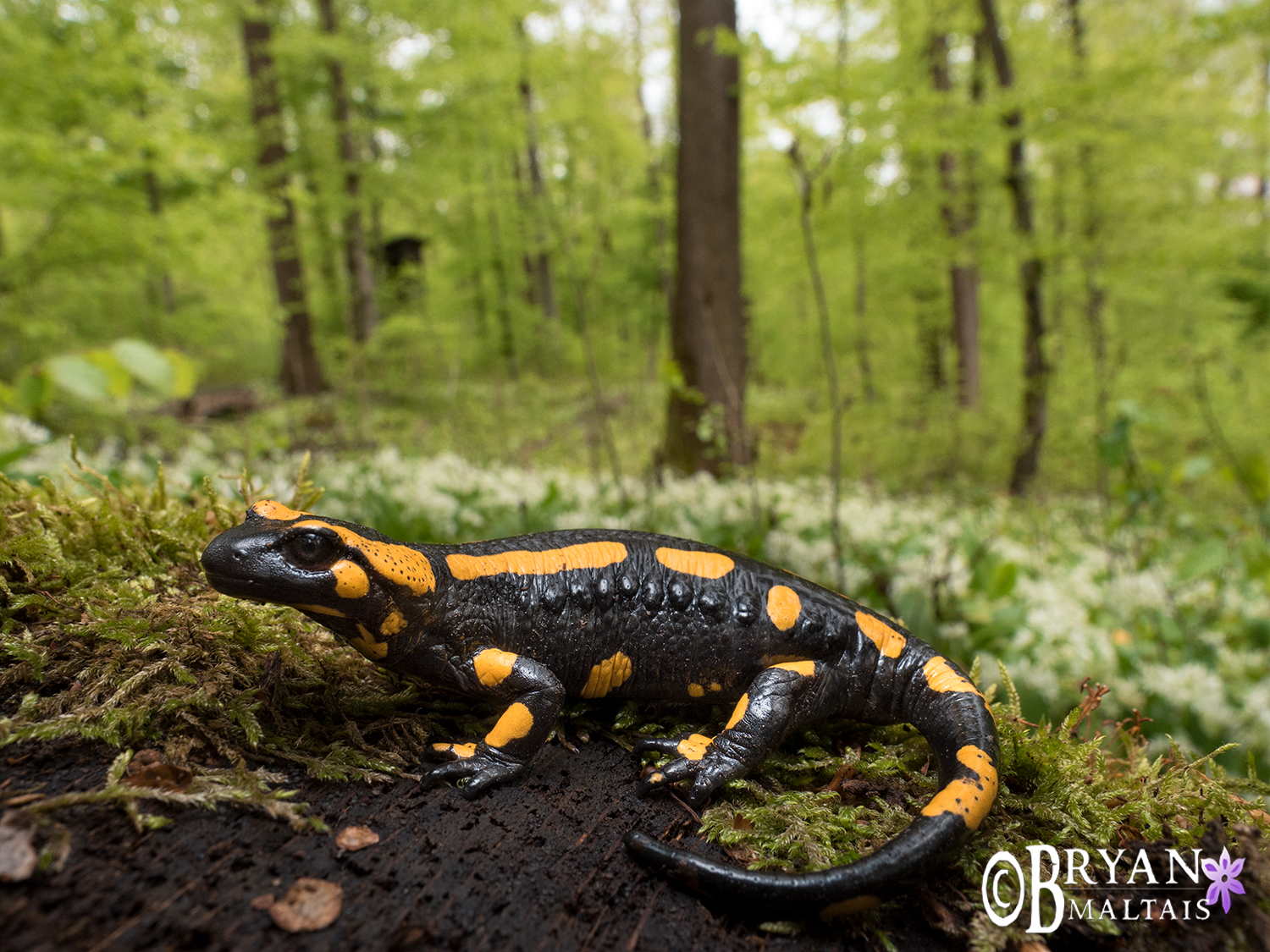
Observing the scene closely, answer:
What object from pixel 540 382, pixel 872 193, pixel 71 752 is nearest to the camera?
pixel 71 752

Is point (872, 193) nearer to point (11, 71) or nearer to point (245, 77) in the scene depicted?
point (11, 71)

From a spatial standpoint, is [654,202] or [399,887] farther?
[654,202]

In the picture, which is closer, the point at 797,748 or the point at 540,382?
the point at 797,748

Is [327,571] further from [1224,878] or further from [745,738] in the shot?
[1224,878]

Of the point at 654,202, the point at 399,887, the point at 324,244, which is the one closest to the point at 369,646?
the point at 399,887

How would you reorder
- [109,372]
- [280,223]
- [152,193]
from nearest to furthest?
1. [109,372]
2. [152,193]
3. [280,223]

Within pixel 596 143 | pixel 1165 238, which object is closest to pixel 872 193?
pixel 1165 238

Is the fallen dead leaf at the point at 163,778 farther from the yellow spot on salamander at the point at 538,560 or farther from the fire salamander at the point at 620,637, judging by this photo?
the yellow spot on salamander at the point at 538,560
